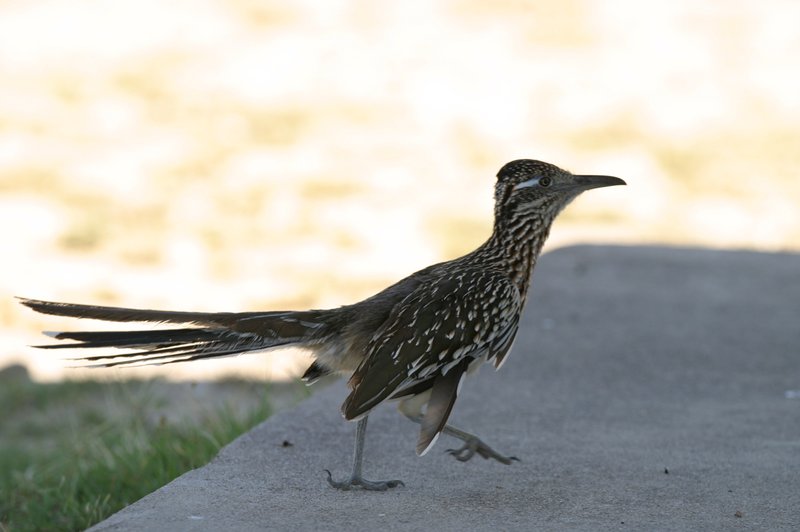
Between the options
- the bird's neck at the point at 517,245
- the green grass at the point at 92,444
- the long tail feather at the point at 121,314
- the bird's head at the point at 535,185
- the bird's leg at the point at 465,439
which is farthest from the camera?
the green grass at the point at 92,444

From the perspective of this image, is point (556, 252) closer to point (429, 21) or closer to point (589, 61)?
point (589, 61)

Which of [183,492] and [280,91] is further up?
[280,91]

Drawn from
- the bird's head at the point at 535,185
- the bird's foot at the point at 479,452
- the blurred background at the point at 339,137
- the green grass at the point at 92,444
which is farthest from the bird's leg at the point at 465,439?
the blurred background at the point at 339,137

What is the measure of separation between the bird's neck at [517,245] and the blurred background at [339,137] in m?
3.49

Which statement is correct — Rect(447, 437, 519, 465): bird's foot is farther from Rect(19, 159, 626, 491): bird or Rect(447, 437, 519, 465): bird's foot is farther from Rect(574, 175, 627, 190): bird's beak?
Rect(574, 175, 627, 190): bird's beak

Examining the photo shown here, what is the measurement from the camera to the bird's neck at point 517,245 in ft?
19.1

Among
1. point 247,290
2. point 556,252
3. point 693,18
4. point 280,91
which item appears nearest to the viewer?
point 556,252

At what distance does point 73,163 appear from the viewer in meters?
17.9

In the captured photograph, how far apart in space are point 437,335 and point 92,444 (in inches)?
111

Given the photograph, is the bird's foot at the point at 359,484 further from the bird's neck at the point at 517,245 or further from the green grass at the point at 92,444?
the green grass at the point at 92,444

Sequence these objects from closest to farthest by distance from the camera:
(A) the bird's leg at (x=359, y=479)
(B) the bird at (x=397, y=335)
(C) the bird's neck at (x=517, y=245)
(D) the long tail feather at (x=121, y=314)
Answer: (D) the long tail feather at (x=121, y=314), (B) the bird at (x=397, y=335), (A) the bird's leg at (x=359, y=479), (C) the bird's neck at (x=517, y=245)

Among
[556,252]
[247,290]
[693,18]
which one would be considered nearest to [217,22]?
[693,18]

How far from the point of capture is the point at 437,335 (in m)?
5.34

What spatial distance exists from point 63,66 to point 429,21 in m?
6.23
